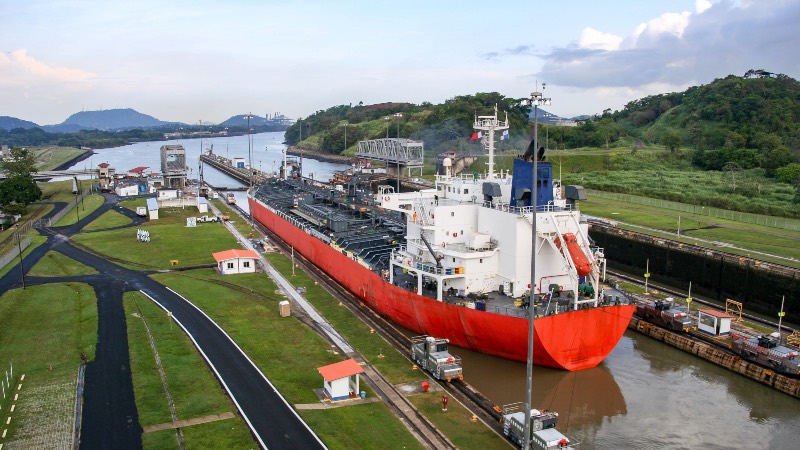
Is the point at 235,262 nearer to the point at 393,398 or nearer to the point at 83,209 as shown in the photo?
the point at 393,398

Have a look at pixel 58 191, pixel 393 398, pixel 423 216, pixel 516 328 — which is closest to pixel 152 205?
pixel 58 191

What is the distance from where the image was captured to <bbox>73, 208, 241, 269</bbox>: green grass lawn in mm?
50375

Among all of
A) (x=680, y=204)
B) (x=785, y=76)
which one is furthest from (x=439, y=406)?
(x=785, y=76)

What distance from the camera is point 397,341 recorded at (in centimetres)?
3225

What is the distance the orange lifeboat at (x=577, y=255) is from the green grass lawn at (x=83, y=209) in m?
61.4

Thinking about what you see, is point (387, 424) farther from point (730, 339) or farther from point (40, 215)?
point (40, 215)

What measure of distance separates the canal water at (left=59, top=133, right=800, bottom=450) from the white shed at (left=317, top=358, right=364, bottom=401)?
6.05 m

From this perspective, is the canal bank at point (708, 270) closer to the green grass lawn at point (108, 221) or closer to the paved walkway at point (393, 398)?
the paved walkway at point (393, 398)

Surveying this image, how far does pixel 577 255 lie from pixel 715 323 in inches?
435

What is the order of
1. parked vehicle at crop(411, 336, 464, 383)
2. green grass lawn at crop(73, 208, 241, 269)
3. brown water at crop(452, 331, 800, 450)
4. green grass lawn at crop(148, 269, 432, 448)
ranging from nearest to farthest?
1. green grass lawn at crop(148, 269, 432, 448)
2. brown water at crop(452, 331, 800, 450)
3. parked vehicle at crop(411, 336, 464, 383)
4. green grass lawn at crop(73, 208, 241, 269)

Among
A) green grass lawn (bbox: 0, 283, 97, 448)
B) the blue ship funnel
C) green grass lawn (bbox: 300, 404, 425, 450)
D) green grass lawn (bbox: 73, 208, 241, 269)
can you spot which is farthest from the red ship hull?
green grass lawn (bbox: 73, 208, 241, 269)

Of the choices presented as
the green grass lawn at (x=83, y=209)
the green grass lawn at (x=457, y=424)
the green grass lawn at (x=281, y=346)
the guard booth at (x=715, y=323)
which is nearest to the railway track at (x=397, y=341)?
the green grass lawn at (x=457, y=424)

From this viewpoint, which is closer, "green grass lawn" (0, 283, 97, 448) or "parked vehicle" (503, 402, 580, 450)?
"parked vehicle" (503, 402, 580, 450)

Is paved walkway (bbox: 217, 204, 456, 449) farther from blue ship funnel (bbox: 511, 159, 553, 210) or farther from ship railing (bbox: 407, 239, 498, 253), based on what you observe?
blue ship funnel (bbox: 511, 159, 553, 210)
